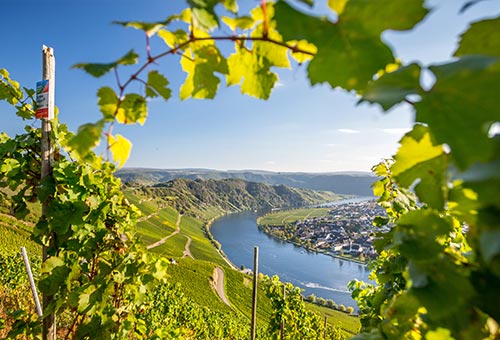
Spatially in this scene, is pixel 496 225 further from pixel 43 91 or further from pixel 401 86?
pixel 43 91

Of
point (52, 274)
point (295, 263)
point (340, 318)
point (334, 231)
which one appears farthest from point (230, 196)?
point (52, 274)

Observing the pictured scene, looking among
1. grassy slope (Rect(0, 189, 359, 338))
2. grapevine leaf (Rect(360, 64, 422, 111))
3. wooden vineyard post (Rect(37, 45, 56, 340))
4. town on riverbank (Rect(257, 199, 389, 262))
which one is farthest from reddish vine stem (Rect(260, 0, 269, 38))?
town on riverbank (Rect(257, 199, 389, 262))

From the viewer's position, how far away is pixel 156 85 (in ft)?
2.47

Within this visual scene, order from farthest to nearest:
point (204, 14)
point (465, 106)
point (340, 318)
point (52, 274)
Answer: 1. point (340, 318)
2. point (52, 274)
3. point (204, 14)
4. point (465, 106)

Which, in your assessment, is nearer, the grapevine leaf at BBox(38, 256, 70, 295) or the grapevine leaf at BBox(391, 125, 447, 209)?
the grapevine leaf at BBox(391, 125, 447, 209)

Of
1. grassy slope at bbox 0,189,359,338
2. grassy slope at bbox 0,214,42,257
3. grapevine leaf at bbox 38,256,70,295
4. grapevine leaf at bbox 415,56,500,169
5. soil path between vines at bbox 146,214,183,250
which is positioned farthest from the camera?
soil path between vines at bbox 146,214,183,250

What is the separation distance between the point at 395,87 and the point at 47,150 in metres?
2.82

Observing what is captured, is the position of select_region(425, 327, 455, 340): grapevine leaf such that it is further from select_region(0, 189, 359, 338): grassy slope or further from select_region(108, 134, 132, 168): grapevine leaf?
select_region(0, 189, 359, 338): grassy slope

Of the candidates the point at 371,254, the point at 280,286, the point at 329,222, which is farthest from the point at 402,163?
the point at 329,222

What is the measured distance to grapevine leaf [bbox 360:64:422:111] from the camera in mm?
370

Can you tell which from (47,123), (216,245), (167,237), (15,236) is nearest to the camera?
(47,123)

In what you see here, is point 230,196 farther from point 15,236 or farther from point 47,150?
point 47,150

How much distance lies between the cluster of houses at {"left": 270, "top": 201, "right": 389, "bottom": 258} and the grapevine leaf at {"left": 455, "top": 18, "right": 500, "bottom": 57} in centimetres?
8292

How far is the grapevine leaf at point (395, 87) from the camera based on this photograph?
1.22 feet
